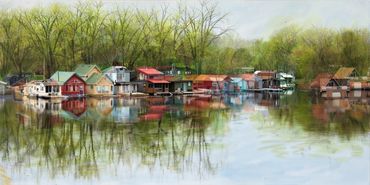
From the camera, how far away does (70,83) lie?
3138 cm

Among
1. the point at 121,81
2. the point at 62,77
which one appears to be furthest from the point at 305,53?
the point at 62,77

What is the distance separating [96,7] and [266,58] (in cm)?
2128

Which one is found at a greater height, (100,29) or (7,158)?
(100,29)

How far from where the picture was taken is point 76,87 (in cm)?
3180

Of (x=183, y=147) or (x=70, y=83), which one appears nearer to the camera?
(x=183, y=147)

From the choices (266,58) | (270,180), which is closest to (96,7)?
(266,58)

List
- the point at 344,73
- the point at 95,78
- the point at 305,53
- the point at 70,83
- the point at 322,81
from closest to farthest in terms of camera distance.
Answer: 1. the point at 70,83
2. the point at 95,78
3. the point at 322,81
4. the point at 344,73
5. the point at 305,53

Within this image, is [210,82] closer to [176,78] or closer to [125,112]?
[176,78]

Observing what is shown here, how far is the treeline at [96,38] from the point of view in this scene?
39.7 meters

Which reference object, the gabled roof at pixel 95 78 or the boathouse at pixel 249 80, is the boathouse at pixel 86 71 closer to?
the gabled roof at pixel 95 78

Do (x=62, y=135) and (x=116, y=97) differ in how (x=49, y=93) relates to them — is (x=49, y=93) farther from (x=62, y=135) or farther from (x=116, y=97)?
(x=62, y=135)

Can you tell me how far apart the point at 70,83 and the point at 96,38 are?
39.7 feet

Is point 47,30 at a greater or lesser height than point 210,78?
greater

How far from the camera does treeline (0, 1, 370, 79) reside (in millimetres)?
39906
